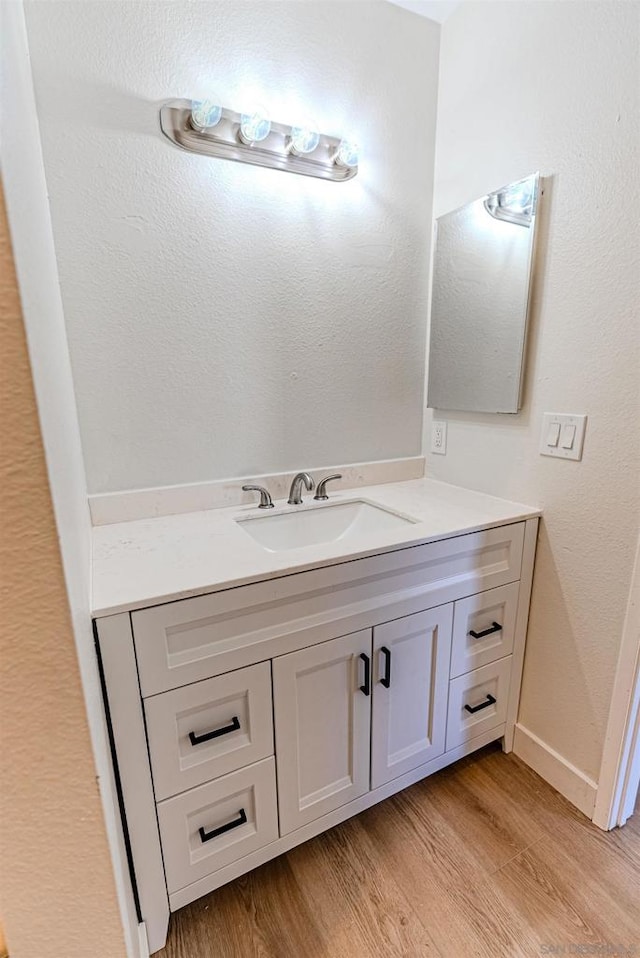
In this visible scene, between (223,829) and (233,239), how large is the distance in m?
1.50

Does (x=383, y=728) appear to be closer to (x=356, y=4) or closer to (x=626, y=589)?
(x=626, y=589)

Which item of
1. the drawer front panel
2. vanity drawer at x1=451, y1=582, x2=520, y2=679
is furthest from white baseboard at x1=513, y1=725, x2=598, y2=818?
the drawer front panel

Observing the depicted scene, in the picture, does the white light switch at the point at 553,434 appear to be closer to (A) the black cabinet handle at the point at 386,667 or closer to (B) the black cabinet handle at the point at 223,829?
(A) the black cabinet handle at the point at 386,667

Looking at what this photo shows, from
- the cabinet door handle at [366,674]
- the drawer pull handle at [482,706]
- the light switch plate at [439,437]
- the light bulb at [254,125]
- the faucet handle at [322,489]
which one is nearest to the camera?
the cabinet door handle at [366,674]

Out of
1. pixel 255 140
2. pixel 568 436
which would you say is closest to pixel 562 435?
pixel 568 436

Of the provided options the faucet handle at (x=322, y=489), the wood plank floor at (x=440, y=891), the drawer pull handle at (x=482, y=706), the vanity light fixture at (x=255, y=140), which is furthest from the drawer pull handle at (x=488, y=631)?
the vanity light fixture at (x=255, y=140)

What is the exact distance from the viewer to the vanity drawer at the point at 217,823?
91 cm

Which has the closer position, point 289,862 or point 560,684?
point 289,862

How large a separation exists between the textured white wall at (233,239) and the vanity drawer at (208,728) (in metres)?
0.63

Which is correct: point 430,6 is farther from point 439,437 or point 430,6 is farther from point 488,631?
point 488,631

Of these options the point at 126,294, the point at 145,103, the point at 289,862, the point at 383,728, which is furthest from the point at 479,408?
the point at 289,862

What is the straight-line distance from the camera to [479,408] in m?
1.42

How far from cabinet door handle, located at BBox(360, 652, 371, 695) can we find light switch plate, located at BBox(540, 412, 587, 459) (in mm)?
757

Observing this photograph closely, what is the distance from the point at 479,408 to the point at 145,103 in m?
1.25
